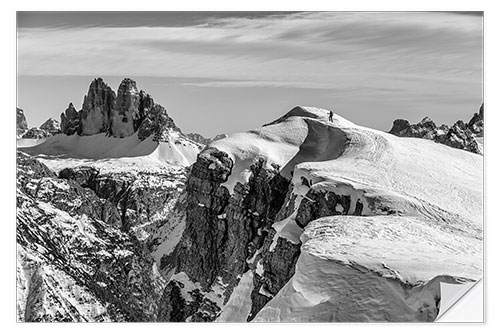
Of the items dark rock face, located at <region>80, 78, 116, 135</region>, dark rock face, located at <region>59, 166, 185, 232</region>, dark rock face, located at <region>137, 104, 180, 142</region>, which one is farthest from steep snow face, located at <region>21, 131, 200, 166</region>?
dark rock face, located at <region>59, 166, 185, 232</region>

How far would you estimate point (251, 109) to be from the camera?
2972 centimetres

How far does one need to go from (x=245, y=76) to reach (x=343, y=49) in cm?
389

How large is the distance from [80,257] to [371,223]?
69.6 metres

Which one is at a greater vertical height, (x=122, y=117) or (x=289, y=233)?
(x=289, y=233)

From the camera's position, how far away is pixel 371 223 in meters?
24.5

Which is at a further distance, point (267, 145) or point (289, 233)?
point (267, 145)

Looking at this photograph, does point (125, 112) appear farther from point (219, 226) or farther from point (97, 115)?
point (219, 226)

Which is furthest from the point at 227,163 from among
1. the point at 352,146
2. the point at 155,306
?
the point at 155,306

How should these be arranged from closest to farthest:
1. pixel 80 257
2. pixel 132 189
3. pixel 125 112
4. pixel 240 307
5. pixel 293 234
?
pixel 293 234 → pixel 240 307 → pixel 80 257 → pixel 132 189 → pixel 125 112

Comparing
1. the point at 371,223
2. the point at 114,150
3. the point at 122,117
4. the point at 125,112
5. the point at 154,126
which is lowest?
the point at 114,150

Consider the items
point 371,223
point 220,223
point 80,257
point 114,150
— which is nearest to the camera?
point 371,223

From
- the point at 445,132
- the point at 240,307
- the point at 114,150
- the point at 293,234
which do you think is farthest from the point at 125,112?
the point at 293,234

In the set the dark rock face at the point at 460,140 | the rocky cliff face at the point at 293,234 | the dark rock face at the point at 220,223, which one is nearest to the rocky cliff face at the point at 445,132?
the dark rock face at the point at 460,140
